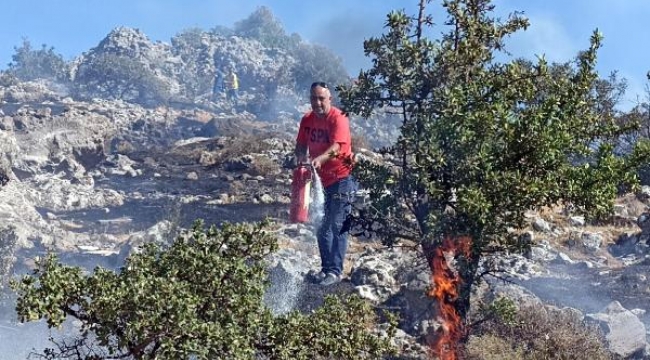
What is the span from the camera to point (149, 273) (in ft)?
14.1

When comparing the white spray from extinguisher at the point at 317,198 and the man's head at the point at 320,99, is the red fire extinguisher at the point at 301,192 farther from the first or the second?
the man's head at the point at 320,99

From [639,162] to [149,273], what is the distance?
14.9 ft

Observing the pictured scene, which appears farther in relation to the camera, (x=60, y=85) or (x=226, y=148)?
(x=60, y=85)

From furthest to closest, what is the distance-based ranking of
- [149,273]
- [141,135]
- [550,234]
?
[141,135]
[550,234]
[149,273]

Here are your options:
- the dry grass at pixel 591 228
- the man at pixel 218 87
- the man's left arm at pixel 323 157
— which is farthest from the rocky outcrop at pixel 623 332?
the man at pixel 218 87

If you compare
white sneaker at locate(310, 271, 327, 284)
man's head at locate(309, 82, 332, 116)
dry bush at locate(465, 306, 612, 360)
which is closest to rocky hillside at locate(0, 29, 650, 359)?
white sneaker at locate(310, 271, 327, 284)

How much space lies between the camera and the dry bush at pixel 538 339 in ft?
27.0

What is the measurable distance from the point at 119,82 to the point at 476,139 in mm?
Result: 73524

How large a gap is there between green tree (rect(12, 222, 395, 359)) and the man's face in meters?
4.84

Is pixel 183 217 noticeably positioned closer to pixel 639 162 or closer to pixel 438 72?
pixel 438 72

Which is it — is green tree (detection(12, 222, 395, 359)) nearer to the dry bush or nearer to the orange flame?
the orange flame

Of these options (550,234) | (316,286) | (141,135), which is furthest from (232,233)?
(141,135)

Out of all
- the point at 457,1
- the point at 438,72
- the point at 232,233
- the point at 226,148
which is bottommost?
the point at 232,233

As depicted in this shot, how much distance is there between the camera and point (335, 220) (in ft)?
32.4
